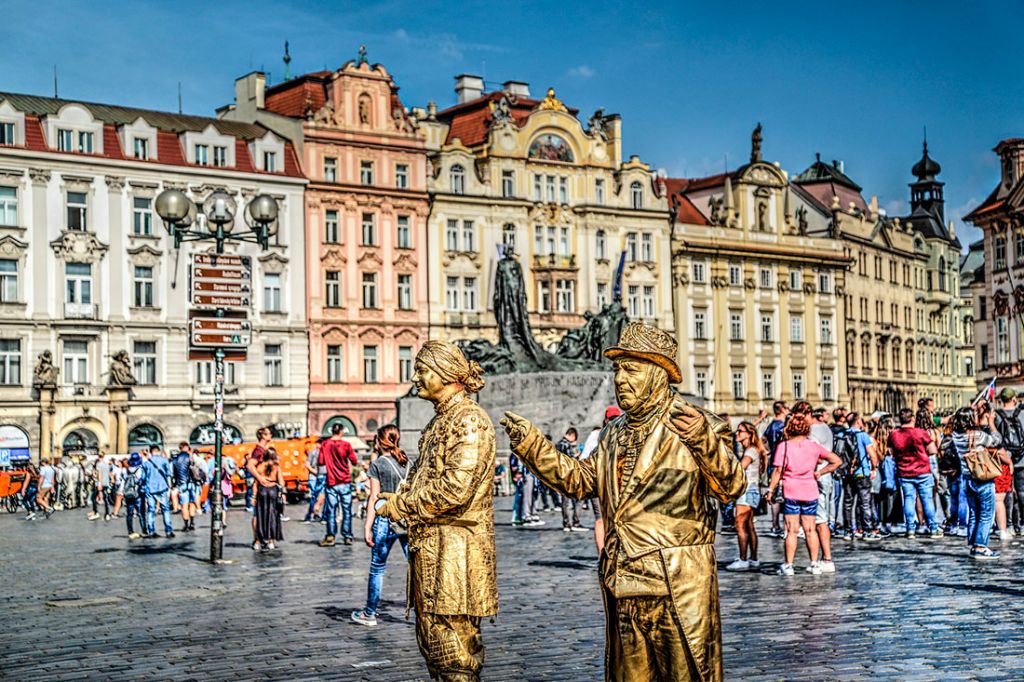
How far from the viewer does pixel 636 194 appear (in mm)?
62750

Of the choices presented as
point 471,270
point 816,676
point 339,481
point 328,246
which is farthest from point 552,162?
point 816,676

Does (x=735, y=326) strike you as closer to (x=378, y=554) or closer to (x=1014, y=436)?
(x=1014, y=436)

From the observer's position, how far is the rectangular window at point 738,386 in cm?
6562

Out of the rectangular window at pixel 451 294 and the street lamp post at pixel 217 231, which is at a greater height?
the rectangular window at pixel 451 294

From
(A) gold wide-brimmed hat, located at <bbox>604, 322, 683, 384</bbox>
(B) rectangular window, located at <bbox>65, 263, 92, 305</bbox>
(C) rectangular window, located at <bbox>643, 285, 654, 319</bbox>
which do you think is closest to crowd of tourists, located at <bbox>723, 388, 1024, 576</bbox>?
(A) gold wide-brimmed hat, located at <bbox>604, 322, 683, 384</bbox>

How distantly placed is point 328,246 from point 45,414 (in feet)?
39.8

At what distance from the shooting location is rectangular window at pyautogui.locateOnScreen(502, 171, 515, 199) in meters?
58.9

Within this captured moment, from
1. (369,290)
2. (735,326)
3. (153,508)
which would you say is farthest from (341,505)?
(735,326)

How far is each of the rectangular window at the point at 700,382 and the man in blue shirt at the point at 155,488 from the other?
43386 millimetres

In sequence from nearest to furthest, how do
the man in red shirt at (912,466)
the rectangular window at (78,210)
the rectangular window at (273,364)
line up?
1. the man in red shirt at (912,466)
2. the rectangular window at (78,210)
3. the rectangular window at (273,364)

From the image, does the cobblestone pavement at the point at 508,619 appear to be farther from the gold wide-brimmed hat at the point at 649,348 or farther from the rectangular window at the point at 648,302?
the rectangular window at the point at 648,302

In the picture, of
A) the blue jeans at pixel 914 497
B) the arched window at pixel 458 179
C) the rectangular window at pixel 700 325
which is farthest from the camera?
the rectangular window at pixel 700 325

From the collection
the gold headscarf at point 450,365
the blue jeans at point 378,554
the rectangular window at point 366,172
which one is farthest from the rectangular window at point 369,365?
the gold headscarf at point 450,365

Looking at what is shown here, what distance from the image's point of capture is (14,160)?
48.0 metres
